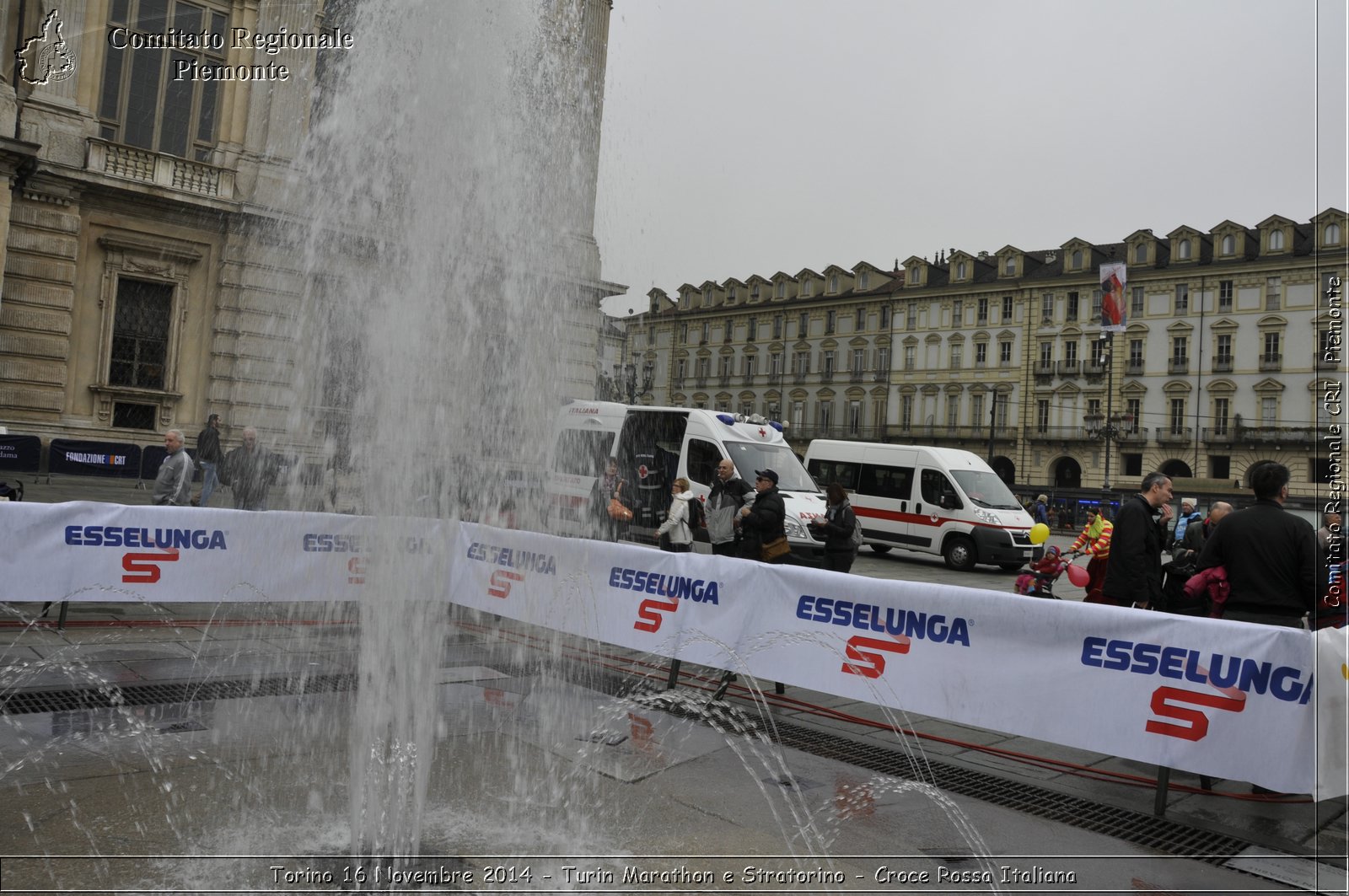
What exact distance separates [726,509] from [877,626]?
5.52 m

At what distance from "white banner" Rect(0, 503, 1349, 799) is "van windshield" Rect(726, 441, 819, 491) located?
30.7 feet

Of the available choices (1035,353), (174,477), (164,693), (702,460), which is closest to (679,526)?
(174,477)

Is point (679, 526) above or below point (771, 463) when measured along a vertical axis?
below

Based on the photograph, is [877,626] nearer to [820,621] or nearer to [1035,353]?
[820,621]

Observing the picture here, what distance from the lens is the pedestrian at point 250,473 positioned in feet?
45.2

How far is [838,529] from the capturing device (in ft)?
31.6

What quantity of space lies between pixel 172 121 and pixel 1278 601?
2396cm

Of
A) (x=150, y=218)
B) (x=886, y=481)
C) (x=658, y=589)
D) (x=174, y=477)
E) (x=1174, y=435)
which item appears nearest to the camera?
(x=658, y=589)

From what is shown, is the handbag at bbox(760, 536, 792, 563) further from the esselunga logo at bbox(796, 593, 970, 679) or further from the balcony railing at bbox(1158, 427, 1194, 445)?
the balcony railing at bbox(1158, 427, 1194, 445)

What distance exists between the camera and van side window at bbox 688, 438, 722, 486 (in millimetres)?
17688

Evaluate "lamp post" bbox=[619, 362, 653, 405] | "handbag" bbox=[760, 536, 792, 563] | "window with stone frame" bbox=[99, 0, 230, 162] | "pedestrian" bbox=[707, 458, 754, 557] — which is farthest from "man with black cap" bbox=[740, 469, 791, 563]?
"lamp post" bbox=[619, 362, 653, 405]

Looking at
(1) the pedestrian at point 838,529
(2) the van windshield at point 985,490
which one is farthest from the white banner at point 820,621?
(2) the van windshield at point 985,490

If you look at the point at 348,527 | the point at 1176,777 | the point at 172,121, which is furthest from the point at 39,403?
the point at 1176,777

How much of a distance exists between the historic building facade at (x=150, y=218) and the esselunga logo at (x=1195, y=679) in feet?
51.1
